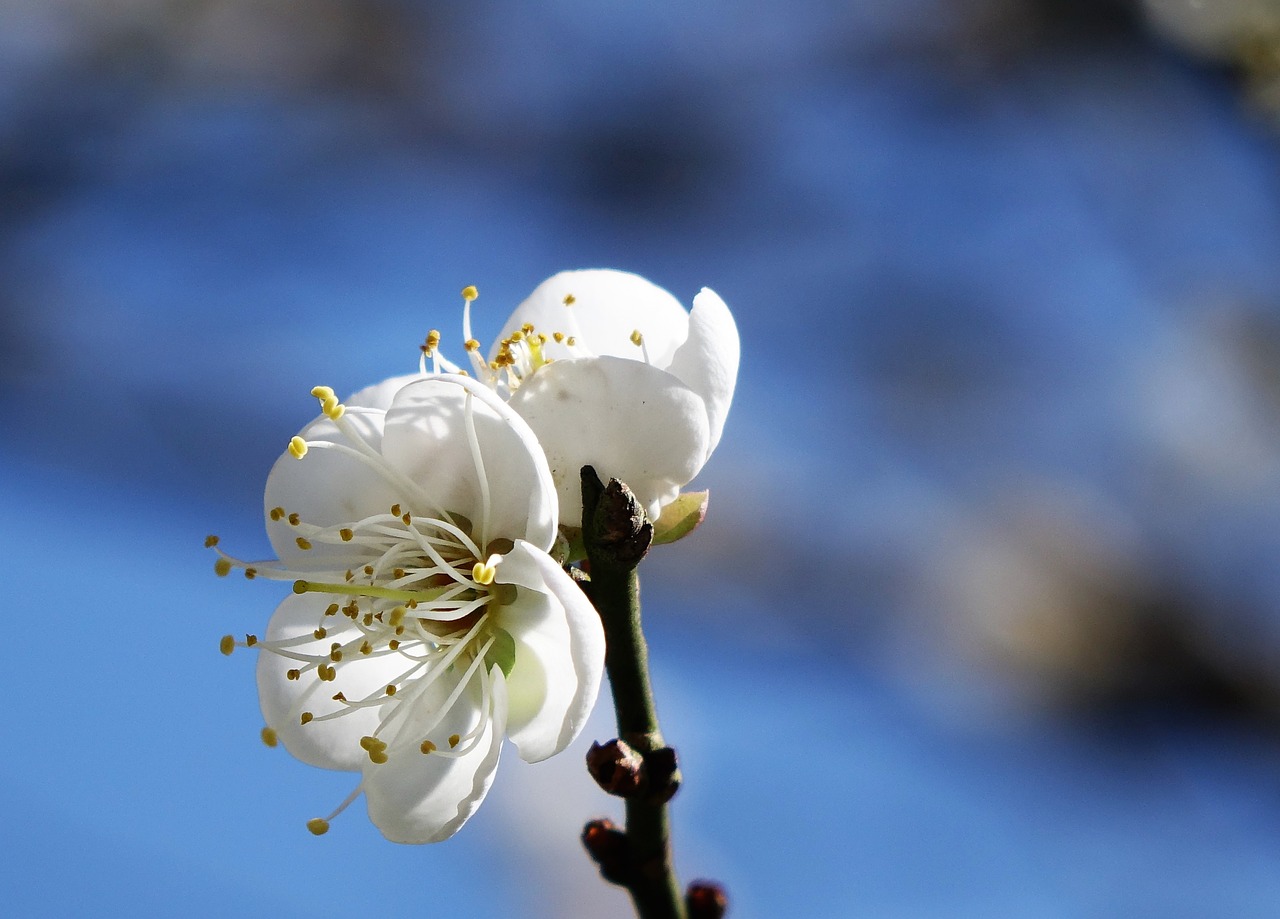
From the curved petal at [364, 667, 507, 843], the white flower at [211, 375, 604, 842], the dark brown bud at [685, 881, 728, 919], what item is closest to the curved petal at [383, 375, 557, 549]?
the white flower at [211, 375, 604, 842]

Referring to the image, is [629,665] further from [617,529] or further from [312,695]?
[312,695]

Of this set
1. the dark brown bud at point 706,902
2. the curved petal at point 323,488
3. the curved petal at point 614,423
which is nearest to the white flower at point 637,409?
the curved petal at point 614,423

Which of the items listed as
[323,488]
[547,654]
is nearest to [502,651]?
[547,654]

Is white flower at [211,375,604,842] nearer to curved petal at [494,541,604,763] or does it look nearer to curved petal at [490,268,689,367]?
curved petal at [494,541,604,763]

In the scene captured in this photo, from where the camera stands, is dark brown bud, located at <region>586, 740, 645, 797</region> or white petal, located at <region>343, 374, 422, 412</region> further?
white petal, located at <region>343, 374, 422, 412</region>

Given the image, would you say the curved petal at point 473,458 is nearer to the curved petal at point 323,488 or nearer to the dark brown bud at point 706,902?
the curved petal at point 323,488

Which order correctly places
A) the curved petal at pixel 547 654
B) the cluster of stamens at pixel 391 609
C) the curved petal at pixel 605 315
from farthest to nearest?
the curved petal at pixel 605 315, the cluster of stamens at pixel 391 609, the curved petal at pixel 547 654
